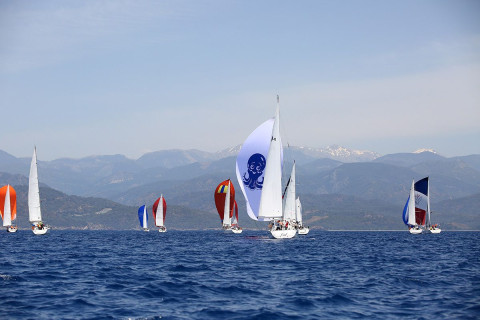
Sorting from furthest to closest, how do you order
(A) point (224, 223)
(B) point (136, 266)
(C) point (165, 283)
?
(A) point (224, 223)
(B) point (136, 266)
(C) point (165, 283)

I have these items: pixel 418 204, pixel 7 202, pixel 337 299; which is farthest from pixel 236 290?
pixel 418 204

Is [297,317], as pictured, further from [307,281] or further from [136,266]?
[136,266]

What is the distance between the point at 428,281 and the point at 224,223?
101 meters

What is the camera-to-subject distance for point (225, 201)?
136500 mm

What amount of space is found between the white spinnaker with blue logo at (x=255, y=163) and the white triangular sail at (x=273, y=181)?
1.73 m

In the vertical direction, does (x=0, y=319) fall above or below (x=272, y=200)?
below

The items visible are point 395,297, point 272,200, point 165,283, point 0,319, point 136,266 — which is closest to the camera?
point 0,319

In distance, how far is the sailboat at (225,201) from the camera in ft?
437

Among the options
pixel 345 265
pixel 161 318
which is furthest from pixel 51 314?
pixel 345 265

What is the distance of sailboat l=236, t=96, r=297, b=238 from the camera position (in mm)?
73438

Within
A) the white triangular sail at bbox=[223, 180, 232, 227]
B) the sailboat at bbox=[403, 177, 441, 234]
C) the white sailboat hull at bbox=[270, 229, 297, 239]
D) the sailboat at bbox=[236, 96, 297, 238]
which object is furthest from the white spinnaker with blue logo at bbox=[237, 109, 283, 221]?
the sailboat at bbox=[403, 177, 441, 234]

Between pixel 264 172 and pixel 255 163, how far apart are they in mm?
3021

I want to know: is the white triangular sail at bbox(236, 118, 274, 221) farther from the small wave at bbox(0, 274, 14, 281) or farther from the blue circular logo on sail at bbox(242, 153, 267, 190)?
the small wave at bbox(0, 274, 14, 281)

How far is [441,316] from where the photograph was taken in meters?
26.6
